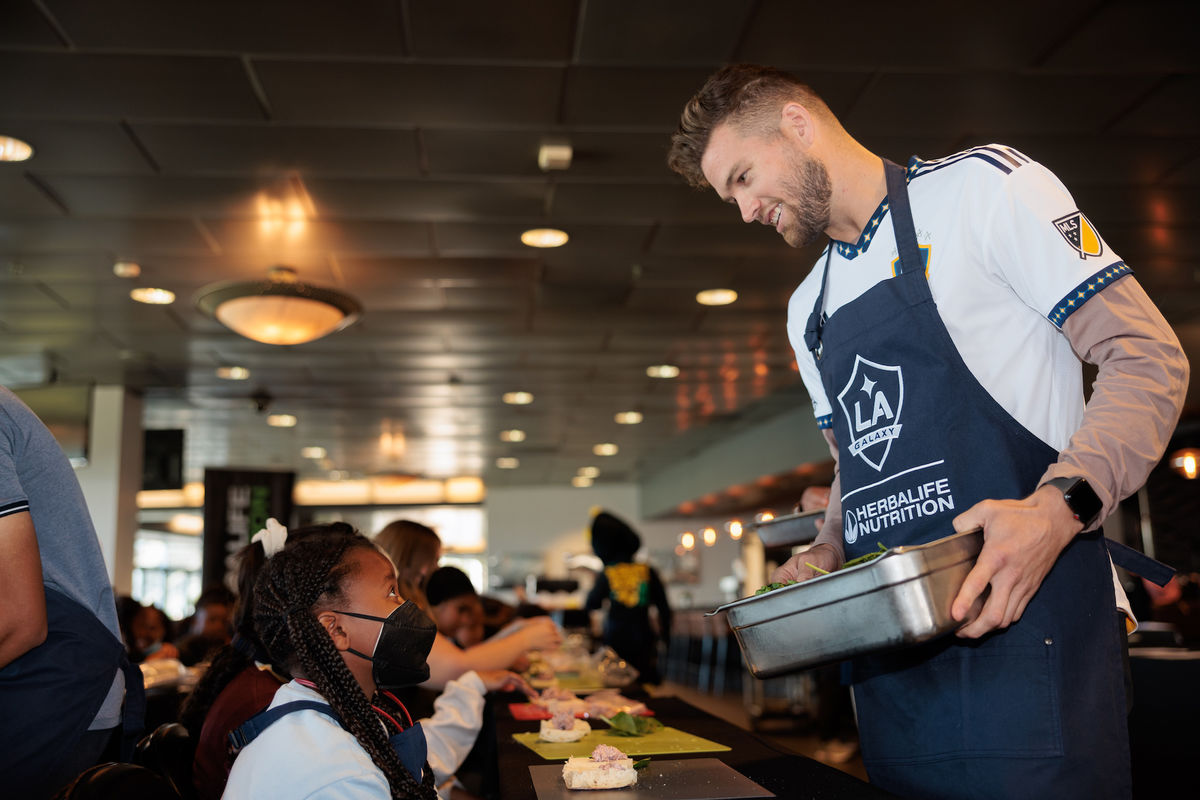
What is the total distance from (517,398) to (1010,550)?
8764mm

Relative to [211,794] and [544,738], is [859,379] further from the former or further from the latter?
[211,794]

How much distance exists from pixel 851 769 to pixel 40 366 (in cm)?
688

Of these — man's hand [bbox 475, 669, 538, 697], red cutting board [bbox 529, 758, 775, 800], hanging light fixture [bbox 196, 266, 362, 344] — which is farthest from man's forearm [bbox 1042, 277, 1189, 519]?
hanging light fixture [bbox 196, 266, 362, 344]

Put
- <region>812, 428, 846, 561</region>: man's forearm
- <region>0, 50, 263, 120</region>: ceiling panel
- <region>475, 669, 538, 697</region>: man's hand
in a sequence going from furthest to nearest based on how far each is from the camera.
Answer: <region>0, 50, 263, 120</region>: ceiling panel
<region>475, 669, 538, 697</region>: man's hand
<region>812, 428, 846, 561</region>: man's forearm

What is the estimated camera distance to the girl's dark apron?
115cm

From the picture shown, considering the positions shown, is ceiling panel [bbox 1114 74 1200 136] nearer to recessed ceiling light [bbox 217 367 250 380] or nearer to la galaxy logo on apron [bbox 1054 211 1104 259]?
la galaxy logo on apron [bbox 1054 211 1104 259]

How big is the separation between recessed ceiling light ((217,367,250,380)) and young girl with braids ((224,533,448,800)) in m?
7.04

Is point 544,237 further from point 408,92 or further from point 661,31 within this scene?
point 661,31

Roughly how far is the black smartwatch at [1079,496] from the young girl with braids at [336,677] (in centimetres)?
95

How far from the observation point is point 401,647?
1.70 metres

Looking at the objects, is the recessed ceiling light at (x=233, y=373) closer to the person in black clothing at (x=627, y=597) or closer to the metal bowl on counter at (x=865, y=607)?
the person in black clothing at (x=627, y=597)

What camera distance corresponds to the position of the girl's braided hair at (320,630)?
4.86ft

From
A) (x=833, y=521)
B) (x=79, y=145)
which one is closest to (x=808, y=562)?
(x=833, y=521)

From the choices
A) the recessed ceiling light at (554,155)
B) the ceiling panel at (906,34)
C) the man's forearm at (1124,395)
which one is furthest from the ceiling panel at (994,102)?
the man's forearm at (1124,395)
